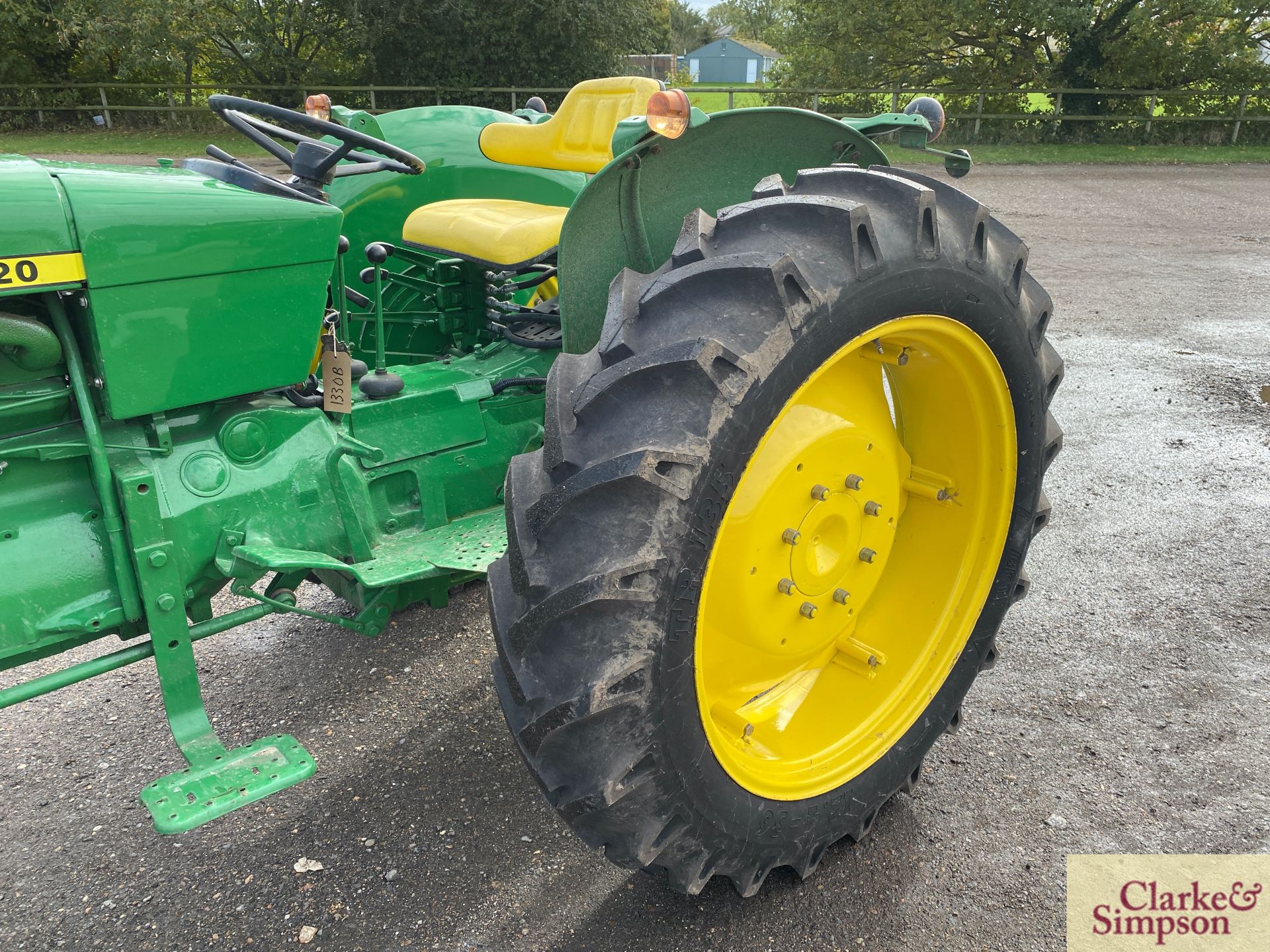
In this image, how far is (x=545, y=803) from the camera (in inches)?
86.7

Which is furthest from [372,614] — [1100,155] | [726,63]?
[726,63]

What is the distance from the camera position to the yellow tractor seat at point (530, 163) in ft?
8.23

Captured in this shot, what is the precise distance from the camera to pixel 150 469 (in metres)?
1.76

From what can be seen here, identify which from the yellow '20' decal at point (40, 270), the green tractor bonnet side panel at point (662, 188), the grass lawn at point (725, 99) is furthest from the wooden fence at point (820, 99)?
the yellow '20' decal at point (40, 270)

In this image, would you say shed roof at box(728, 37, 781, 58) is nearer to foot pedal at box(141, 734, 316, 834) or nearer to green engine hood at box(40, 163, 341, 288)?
green engine hood at box(40, 163, 341, 288)

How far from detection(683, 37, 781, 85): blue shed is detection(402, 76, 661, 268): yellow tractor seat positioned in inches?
2920

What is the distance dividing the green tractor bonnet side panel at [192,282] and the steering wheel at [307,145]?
169mm

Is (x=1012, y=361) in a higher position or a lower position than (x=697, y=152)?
lower

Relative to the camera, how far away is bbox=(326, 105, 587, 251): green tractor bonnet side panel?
3061 mm

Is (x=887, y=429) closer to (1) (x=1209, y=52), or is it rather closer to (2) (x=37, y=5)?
(1) (x=1209, y=52)

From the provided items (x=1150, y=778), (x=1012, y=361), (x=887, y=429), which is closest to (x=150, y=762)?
(x=887, y=429)

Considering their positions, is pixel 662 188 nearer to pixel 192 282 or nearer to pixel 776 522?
pixel 776 522

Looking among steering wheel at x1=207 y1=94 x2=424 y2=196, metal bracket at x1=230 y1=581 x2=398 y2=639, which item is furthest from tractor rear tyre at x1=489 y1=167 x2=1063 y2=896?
steering wheel at x1=207 y1=94 x2=424 y2=196

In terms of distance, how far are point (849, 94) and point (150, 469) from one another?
63.6ft
